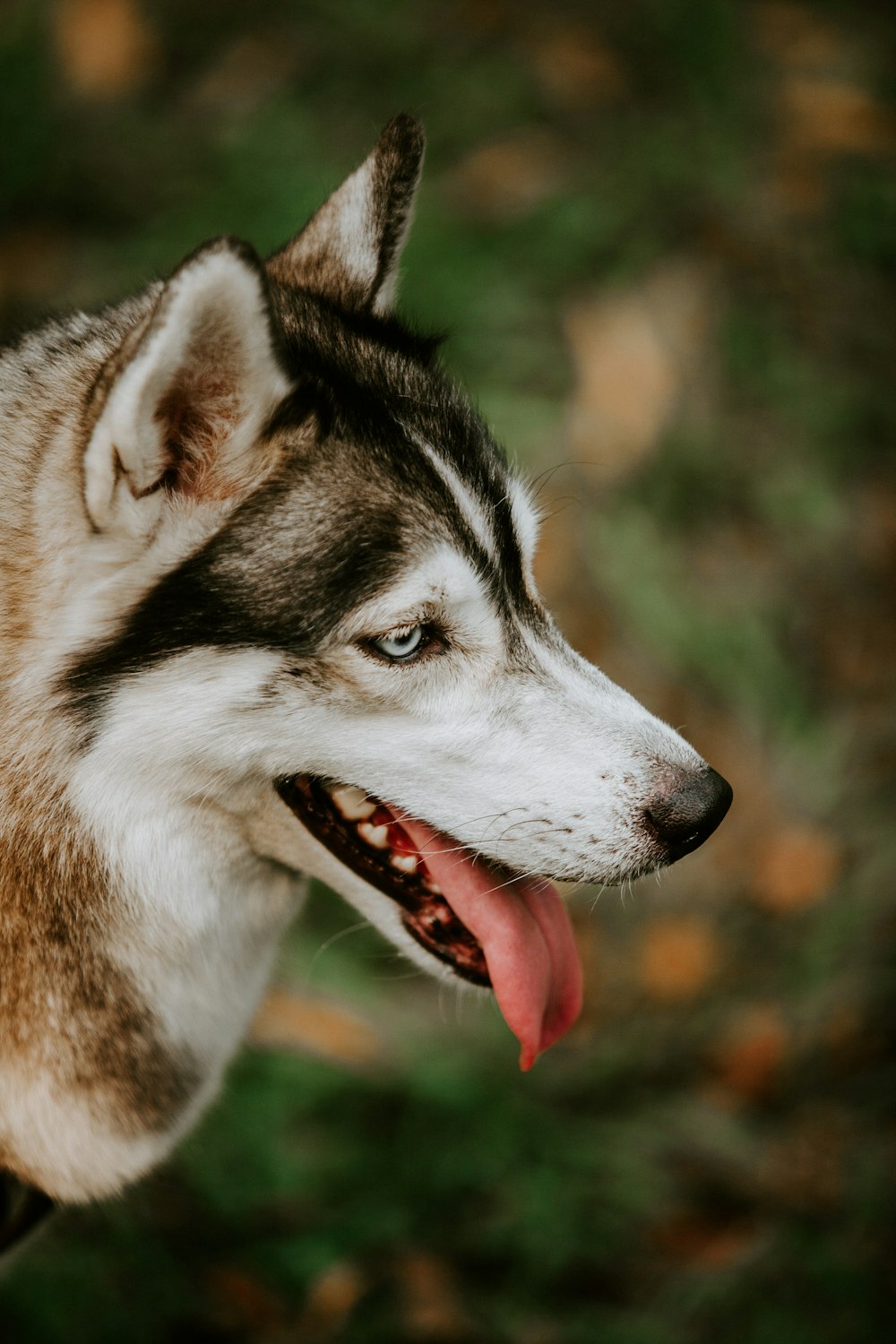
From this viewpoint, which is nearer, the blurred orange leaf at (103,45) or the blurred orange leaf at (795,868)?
the blurred orange leaf at (795,868)

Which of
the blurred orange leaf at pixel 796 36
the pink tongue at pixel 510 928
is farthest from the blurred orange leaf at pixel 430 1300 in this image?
the blurred orange leaf at pixel 796 36

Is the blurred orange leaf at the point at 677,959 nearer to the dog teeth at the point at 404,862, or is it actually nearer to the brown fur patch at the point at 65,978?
the dog teeth at the point at 404,862

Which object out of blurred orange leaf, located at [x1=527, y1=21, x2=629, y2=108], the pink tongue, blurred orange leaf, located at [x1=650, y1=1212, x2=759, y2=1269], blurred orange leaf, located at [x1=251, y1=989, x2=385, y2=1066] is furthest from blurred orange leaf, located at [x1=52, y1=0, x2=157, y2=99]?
blurred orange leaf, located at [x1=650, y1=1212, x2=759, y2=1269]

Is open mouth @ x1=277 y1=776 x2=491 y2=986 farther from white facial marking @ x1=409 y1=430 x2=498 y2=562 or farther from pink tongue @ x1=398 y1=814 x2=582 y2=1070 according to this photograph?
white facial marking @ x1=409 y1=430 x2=498 y2=562

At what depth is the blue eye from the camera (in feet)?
6.26

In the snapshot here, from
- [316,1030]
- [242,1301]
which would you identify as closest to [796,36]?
[316,1030]

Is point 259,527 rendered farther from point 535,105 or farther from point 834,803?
point 535,105

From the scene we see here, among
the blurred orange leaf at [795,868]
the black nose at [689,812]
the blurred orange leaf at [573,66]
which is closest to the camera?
the black nose at [689,812]

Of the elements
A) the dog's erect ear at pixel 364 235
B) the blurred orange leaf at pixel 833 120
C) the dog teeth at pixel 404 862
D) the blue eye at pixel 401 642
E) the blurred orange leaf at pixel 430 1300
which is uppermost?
the blurred orange leaf at pixel 833 120

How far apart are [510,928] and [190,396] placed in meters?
1.20

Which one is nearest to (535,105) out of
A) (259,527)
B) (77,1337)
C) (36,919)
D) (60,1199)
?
(259,527)

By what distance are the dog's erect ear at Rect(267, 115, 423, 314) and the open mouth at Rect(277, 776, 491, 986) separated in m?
1.06

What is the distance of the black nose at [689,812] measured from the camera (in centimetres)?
201

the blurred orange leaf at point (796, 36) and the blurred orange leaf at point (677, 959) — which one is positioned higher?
the blurred orange leaf at point (796, 36)
